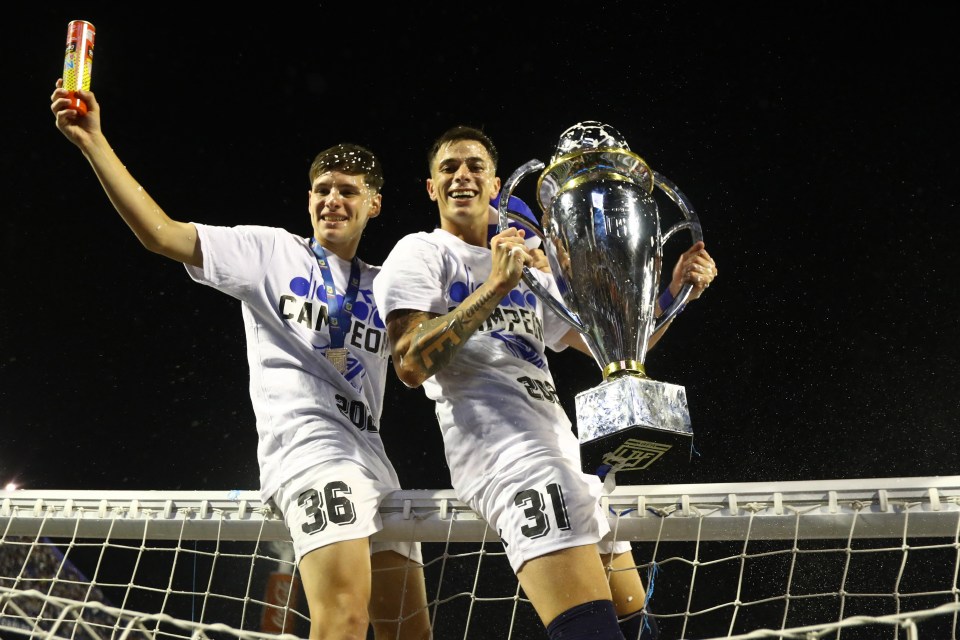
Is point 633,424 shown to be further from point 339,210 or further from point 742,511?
point 339,210

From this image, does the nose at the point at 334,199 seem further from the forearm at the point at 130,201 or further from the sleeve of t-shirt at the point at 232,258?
the forearm at the point at 130,201

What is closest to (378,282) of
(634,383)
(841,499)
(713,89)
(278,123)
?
(634,383)

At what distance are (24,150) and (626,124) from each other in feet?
11.8

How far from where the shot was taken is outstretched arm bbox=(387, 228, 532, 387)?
138 cm

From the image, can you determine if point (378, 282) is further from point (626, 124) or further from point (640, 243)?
point (626, 124)

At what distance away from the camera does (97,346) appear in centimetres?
600

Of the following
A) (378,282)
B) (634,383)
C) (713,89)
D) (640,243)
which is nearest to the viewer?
(634,383)

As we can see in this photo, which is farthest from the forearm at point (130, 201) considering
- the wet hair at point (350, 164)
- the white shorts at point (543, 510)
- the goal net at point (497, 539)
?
the white shorts at point (543, 510)

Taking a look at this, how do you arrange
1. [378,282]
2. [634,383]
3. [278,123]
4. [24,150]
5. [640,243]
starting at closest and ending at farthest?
[634,383] → [640,243] → [378,282] → [24,150] → [278,123]

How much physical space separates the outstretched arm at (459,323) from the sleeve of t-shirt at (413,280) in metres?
0.07

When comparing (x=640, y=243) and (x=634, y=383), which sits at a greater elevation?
(x=640, y=243)

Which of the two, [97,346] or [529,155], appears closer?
[529,155]

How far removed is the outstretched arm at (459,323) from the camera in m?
1.38

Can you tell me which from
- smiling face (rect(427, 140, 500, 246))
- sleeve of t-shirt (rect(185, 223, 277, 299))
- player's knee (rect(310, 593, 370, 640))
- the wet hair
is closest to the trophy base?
player's knee (rect(310, 593, 370, 640))
